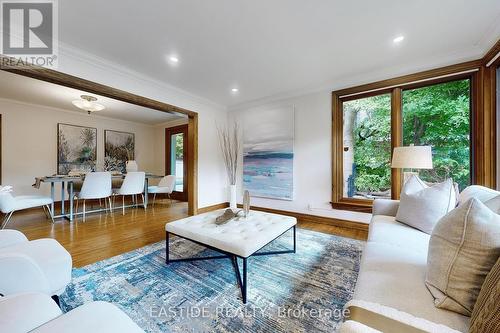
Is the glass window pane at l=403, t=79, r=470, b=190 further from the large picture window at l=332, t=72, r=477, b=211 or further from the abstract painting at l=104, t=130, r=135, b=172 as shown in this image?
the abstract painting at l=104, t=130, r=135, b=172

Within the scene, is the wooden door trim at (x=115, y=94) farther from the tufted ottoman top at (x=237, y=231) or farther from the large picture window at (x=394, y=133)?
the large picture window at (x=394, y=133)

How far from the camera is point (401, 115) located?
2881 mm

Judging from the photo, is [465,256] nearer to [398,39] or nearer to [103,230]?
[398,39]

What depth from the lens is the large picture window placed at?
2.54 meters

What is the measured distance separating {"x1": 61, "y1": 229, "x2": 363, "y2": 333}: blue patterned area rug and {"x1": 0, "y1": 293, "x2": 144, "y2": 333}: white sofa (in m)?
0.62

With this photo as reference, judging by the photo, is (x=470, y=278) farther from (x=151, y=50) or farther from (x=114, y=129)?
(x=114, y=129)

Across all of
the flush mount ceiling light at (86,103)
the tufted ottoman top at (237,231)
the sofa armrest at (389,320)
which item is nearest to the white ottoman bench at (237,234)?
the tufted ottoman top at (237,231)

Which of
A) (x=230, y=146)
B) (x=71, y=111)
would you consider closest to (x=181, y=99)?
(x=230, y=146)

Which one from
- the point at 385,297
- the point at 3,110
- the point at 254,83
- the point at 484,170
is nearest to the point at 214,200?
the point at 254,83

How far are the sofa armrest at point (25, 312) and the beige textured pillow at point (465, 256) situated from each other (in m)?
1.49

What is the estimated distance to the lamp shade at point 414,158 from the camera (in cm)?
220

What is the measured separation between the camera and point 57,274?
125 cm

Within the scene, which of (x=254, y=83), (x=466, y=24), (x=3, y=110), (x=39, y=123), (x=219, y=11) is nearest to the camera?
(x=219, y=11)

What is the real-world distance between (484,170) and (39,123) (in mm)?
7771
